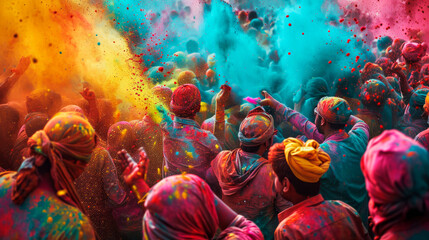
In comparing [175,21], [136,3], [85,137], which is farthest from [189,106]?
[175,21]

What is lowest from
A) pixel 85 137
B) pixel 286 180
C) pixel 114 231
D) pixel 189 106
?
pixel 114 231

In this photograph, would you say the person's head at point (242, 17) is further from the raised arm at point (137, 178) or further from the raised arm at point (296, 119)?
the raised arm at point (137, 178)

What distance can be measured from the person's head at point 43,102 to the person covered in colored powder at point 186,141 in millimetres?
1691

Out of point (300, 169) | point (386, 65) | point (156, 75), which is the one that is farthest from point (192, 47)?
point (300, 169)

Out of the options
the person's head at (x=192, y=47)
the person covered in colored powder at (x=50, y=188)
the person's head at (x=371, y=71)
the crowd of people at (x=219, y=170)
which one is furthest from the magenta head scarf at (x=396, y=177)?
the person's head at (x=192, y=47)

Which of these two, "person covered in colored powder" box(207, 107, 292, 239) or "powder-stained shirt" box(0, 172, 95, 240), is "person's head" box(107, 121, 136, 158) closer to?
"person covered in colored powder" box(207, 107, 292, 239)

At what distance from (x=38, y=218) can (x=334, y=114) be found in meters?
3.16

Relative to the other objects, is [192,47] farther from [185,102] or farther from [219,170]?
[219,170]

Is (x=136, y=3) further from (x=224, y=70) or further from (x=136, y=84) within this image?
(x=136, y=84)

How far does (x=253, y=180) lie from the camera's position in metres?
3.23

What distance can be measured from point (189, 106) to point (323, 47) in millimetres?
5148

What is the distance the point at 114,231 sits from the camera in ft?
13.8

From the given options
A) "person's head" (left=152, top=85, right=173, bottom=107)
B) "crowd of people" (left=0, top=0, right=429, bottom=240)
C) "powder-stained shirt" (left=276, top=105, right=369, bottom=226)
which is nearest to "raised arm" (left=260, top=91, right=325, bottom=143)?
"crowd of people" (left=0, top=0, right=429, bottom=240)

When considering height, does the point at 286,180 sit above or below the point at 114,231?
above
